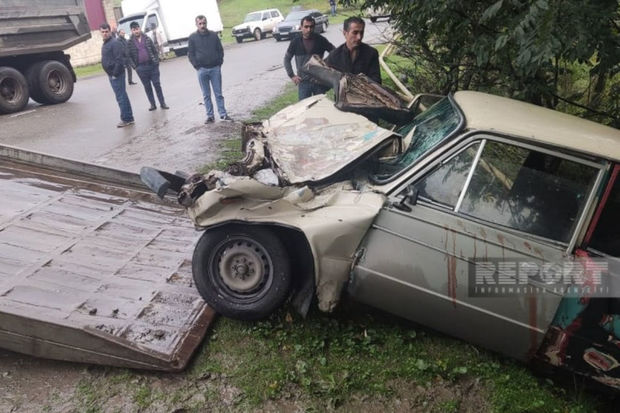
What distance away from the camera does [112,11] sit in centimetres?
2138

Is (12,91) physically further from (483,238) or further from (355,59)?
(483,238)

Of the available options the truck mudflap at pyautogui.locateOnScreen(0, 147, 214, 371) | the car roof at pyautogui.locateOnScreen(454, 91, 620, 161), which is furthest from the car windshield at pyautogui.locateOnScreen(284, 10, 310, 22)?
the car roof at pyautogui.locateOnScreen(454, 91, 620, 161)

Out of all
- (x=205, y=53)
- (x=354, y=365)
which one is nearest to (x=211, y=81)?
(x=205, y=53)

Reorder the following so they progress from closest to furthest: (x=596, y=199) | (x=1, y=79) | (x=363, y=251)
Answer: (x=596, y=199)
(x=363, y=251)
(x=1, y=79)

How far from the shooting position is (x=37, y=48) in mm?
9867

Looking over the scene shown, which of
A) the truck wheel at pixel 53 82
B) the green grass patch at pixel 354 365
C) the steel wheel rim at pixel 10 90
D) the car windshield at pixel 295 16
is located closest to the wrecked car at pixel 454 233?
the green grass patch at pixel 354 365

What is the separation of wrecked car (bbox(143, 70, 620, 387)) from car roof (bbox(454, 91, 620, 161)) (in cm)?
1

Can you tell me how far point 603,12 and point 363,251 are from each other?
227 cm

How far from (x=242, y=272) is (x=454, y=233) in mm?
1423

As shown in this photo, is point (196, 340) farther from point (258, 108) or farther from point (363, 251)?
point (258, 108)

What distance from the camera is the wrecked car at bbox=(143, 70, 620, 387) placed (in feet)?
9.01

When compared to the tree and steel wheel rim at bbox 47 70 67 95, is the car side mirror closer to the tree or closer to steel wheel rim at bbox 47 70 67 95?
the tree

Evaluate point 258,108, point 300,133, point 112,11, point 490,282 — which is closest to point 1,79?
point 258,108

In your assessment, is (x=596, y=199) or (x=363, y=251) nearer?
(x=596, y=199)
